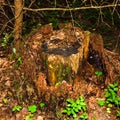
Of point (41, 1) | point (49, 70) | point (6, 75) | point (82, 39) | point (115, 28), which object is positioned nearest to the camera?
Result: point (49, 70)

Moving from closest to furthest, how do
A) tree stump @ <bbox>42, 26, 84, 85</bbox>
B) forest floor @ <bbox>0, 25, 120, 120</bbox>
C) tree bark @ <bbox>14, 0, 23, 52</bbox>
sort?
1. tree stump @ <bbox>42, 26, 84, 85</bbox>
2. forest floor @ <bbox>0, 25, 120, 120</bbox>
3. tree bark @ <bbox>14, 0, 23, 52</bbox>

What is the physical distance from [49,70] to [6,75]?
3.53 ft

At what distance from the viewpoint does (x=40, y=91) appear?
4.22 metres

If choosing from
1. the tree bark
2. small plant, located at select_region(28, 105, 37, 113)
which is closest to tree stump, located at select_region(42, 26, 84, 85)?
small plant, located at select_region(28, 105, 37, 113)

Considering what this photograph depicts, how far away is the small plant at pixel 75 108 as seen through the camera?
405 cm

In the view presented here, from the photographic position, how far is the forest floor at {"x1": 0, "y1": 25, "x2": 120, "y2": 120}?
413cm

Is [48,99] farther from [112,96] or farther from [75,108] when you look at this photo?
[112,96]

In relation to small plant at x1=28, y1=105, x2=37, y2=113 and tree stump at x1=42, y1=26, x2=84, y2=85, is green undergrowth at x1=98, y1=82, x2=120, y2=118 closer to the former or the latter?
tree stump at x1=42, y1=26, x2=84, y2=85

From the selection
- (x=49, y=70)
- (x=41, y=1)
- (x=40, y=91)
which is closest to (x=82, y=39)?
(x=49, y=70)

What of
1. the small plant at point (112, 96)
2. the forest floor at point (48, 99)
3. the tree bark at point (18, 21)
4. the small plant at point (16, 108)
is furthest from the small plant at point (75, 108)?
the tree bark at point (18, 21)

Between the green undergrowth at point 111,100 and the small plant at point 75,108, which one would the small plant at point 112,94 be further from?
the small plant at point 75,108

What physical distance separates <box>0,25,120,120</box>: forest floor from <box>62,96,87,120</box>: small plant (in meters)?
0.08

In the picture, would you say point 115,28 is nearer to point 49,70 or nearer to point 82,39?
point 82,39

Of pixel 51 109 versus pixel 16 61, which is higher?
pixel 16 61
